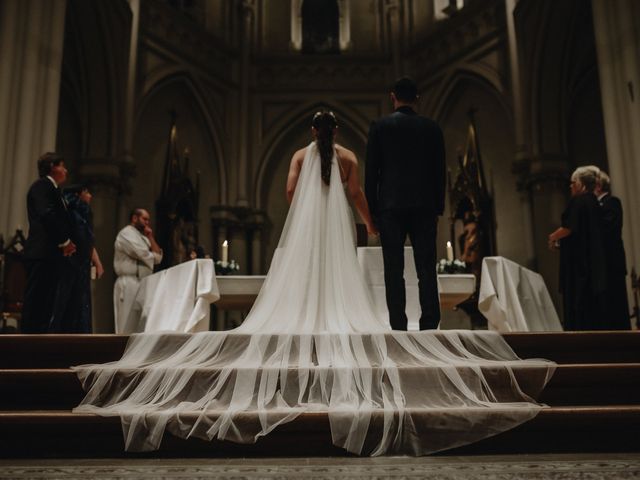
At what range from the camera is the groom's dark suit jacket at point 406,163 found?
410 cm

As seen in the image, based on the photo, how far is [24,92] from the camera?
6934 mm

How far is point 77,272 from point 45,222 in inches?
30.1

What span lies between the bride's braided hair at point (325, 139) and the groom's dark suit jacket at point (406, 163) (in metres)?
0.33

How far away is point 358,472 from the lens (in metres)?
2.28

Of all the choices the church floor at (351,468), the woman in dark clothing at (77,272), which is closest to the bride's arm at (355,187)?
the church floor at (351,468)

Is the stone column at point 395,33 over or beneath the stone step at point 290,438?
over

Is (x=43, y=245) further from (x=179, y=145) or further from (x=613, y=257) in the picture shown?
(x=179, y=145)

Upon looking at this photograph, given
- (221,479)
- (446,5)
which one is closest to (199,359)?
(221,479)

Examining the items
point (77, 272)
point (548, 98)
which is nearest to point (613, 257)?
point (77, 272)

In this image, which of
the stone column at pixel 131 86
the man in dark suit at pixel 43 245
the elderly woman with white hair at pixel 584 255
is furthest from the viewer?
the stone column at pixel 131 86

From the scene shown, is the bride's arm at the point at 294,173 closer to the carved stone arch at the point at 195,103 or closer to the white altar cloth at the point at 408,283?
the white altar cloth at the point at 408,283

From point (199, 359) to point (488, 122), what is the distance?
33.0ft

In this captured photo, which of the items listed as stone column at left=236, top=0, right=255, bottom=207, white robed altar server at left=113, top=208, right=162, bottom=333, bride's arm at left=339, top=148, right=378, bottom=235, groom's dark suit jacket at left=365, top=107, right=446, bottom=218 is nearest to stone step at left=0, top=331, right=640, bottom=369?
groom's dark suit jacket at left=365, top=107, right=446, bottom=218

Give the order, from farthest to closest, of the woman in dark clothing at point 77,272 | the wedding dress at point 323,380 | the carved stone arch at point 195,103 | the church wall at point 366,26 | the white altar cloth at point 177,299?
the church wall at point 366,26 → the carved stone arch at point 195,103 → the white altar cloth at point 177,299 → the woman in dark clothing at point 77,272 → the wedding dress at point 323,380
